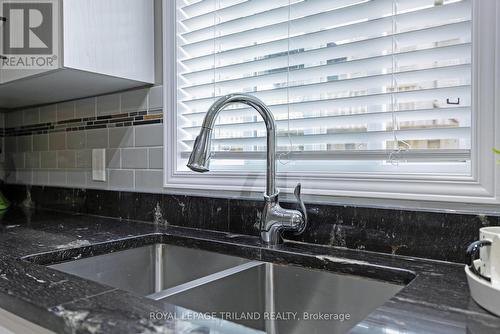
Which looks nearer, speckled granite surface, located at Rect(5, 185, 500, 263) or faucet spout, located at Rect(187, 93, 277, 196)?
speckled granite surface, located at Rect(5, 185, 500, 263)

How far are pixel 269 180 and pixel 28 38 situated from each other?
0.94 meters

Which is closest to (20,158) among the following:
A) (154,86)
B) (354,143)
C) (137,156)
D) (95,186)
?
(95,186)

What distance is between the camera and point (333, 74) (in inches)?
42.5

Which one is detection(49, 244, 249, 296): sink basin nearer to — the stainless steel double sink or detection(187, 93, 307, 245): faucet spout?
the stainless steel double sink

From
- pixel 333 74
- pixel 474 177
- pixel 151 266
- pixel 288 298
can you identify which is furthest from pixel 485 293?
pixel 151 266

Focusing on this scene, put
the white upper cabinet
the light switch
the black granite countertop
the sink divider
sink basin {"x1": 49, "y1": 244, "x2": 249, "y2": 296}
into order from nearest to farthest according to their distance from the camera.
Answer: the black granite countertop < the sink divider < sink basin {"x1": 49, "y1": 244, "x2": 249, "y2": 296} < the white upper cabinet < the light switch

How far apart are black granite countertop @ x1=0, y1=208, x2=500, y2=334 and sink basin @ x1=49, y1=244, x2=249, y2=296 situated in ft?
0.08

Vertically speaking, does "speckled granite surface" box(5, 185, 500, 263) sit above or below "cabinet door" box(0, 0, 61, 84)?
below

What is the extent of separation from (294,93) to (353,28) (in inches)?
9.3

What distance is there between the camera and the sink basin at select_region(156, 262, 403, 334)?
0.84 meters

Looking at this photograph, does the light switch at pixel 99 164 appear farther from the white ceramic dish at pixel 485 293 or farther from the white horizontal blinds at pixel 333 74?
the white ceramic dish at pixel 485 293

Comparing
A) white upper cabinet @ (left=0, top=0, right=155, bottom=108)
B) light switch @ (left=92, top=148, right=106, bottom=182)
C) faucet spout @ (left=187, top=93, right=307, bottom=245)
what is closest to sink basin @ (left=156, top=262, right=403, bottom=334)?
faucet spout @ (left=187, top=93, right=307, bottom=245)

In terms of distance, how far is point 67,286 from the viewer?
2.30 feet

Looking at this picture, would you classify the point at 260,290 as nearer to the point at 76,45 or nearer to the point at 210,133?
the point at 210,133
